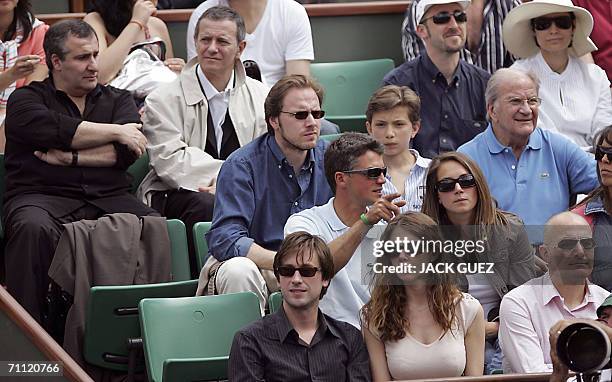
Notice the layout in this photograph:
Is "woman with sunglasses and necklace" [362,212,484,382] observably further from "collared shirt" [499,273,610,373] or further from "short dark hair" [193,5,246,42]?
"short dark hair" [193,5,246,42]

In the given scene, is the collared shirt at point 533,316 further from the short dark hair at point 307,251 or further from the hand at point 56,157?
the hand at point 56,157

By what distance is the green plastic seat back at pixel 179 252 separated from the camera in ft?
19.4

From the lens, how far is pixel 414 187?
228 inches

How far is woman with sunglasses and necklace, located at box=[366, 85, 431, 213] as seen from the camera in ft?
19.1

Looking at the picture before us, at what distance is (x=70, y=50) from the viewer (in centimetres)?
616

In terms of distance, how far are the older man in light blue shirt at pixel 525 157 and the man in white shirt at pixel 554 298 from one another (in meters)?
1.02

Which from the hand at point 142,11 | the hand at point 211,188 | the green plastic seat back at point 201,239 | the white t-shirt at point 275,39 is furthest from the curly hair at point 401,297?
the hand at point 142,11

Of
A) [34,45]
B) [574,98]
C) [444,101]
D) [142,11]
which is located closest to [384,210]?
[444,101]

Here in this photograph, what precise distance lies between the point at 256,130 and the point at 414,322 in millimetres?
2040

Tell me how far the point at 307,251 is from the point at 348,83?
2979 millimetres

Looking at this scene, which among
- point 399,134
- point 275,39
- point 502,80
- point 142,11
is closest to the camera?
point 399,134

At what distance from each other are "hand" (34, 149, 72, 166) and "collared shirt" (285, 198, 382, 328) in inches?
53.4

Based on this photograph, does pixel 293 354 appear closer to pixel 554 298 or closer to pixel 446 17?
pixel 554 298

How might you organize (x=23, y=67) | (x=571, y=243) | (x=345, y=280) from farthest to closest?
(x=23, y=67), (x=345, y=280), (x=571, y=243)
